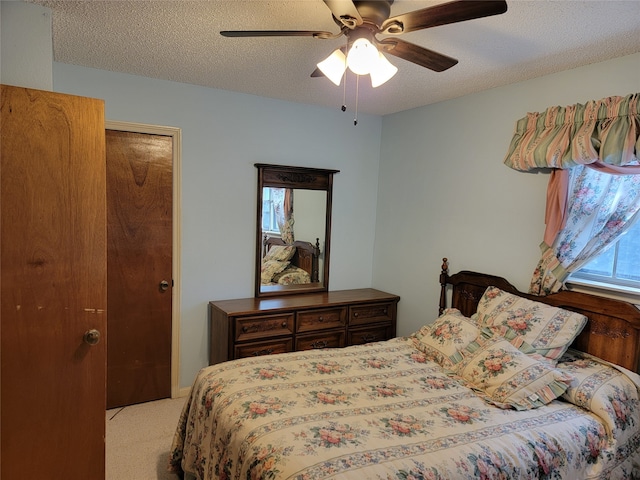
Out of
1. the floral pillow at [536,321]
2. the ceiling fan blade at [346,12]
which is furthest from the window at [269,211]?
the ceiling fan blade at [346,12]

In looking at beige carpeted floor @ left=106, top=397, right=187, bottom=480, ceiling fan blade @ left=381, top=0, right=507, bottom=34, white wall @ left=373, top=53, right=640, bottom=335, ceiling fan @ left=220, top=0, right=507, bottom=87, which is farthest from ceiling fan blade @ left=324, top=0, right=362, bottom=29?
beige carpeted floor @ left=106, top=397, right=187, bottom=480

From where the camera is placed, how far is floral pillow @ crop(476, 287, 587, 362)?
2305 mm

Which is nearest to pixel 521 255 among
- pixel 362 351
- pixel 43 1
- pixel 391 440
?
pixel 362 351

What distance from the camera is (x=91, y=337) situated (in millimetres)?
1853

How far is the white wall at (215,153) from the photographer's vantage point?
3.03m

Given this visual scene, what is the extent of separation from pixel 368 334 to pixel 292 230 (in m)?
1.18

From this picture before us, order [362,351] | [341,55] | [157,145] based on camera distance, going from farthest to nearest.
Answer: [157,145] < [362,351] < [341,55]

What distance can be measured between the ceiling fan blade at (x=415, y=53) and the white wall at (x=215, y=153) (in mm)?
1825

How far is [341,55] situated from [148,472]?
2541 millimetres

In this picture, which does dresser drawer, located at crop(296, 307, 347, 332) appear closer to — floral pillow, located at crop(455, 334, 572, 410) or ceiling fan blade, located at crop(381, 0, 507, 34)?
floral pillow, located at crop(455, 334, 572, 410)

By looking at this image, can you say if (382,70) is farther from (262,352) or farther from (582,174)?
(262,352)

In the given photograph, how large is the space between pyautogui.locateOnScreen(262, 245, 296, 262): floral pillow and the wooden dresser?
0.35 m

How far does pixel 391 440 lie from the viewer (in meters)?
1.67

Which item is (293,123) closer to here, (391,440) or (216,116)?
(216,116)
